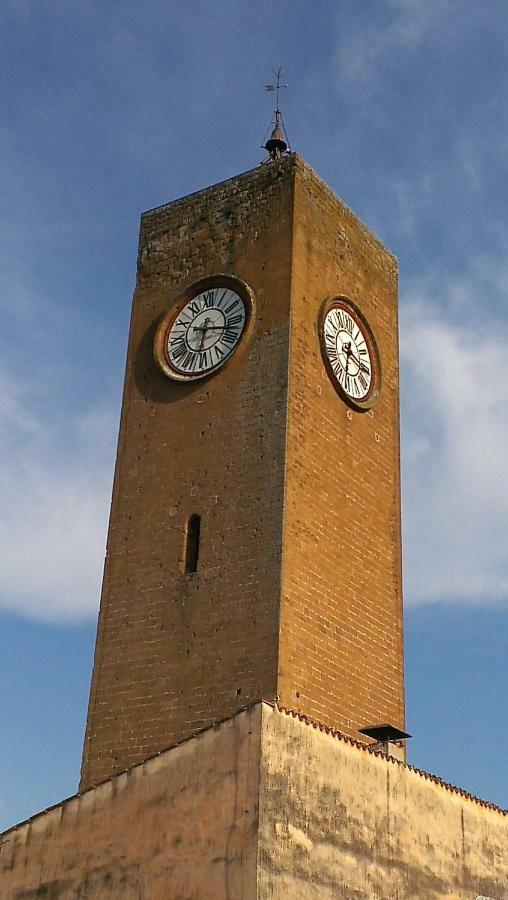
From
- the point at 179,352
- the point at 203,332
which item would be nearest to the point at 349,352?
the point at 203,332

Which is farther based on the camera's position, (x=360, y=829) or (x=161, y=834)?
(x=360, y=829)

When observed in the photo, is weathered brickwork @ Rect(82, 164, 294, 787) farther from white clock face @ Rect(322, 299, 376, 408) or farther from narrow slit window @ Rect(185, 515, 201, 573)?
white clock face @ Rect(322, 299, 376, 408)

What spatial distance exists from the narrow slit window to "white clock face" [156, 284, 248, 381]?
2.52 m

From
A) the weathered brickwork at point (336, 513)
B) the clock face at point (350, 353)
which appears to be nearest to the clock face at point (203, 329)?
the weathered brickwork at point (336, 513)

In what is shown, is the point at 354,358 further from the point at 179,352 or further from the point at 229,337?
the point at 179,352

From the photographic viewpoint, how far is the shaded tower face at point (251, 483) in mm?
A: 16906

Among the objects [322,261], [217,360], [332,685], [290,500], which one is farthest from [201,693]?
[322,261]

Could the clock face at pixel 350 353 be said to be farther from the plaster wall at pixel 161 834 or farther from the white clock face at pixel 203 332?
the plaster wall at pixel 161 834

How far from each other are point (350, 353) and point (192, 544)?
14.9ft

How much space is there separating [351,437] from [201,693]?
514cm

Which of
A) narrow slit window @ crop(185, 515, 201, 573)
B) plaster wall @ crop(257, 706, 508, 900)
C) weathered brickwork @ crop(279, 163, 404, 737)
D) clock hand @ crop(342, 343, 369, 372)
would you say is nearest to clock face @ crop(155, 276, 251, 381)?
weathered brickwork @ crop(279, 163, 404, 737)

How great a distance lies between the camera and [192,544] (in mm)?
18078

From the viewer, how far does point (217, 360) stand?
62.8 feet

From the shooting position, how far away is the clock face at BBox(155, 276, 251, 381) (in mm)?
19188
